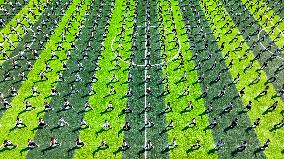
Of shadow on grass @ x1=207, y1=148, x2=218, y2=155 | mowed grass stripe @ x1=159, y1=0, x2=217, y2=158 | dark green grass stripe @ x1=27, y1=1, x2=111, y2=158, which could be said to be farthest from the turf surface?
shadow on grass @ x1=207, y1=148, x2=218, y2=155

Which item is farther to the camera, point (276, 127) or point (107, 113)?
point (107, 113)

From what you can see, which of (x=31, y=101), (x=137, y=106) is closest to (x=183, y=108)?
(x=137, y=106)

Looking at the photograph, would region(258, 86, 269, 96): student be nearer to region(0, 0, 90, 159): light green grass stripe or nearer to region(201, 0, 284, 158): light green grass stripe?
region(201, 0, 284, 158): light green grass stripe

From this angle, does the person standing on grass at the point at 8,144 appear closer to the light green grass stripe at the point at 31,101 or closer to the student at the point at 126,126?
the light green grass stripe at the point at 31,101

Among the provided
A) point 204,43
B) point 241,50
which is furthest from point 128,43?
point 241,50

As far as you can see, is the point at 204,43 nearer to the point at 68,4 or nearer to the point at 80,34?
the point at 80,34

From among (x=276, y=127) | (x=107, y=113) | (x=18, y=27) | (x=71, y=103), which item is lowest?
(x=276, y=127)

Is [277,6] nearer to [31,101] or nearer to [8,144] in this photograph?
[31,101]

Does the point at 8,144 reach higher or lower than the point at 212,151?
higher
